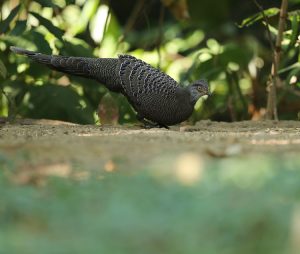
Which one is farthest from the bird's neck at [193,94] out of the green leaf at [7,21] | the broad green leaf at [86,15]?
the broad green leaf at [86,15]

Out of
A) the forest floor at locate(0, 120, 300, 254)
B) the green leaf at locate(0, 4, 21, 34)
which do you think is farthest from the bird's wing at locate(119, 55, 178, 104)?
the forest floor at locate(0, 120, 300, 254)

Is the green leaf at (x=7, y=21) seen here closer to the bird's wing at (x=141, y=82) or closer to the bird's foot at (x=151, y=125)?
the bird's wing at (x=141, y=82)

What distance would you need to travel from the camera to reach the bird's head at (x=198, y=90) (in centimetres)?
670

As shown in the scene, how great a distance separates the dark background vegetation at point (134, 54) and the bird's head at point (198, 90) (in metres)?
0.92

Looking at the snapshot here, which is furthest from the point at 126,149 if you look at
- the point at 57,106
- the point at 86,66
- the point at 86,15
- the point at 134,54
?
the point at 134,54

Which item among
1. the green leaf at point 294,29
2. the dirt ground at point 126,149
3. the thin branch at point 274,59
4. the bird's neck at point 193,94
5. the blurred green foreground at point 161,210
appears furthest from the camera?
the thin branch at point 274,59

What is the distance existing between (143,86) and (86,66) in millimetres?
620

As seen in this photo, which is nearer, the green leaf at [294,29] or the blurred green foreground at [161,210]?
the blurred green foreground at [161,210]

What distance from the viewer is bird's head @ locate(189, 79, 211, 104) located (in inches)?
264

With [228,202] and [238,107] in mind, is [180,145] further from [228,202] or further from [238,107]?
[238,107]

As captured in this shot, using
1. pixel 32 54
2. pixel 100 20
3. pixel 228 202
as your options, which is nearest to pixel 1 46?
pixel 100 20

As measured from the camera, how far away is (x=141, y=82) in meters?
6.50

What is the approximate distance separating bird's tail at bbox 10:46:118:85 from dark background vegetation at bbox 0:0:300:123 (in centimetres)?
44

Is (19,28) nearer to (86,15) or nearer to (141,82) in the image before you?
(141,82)
